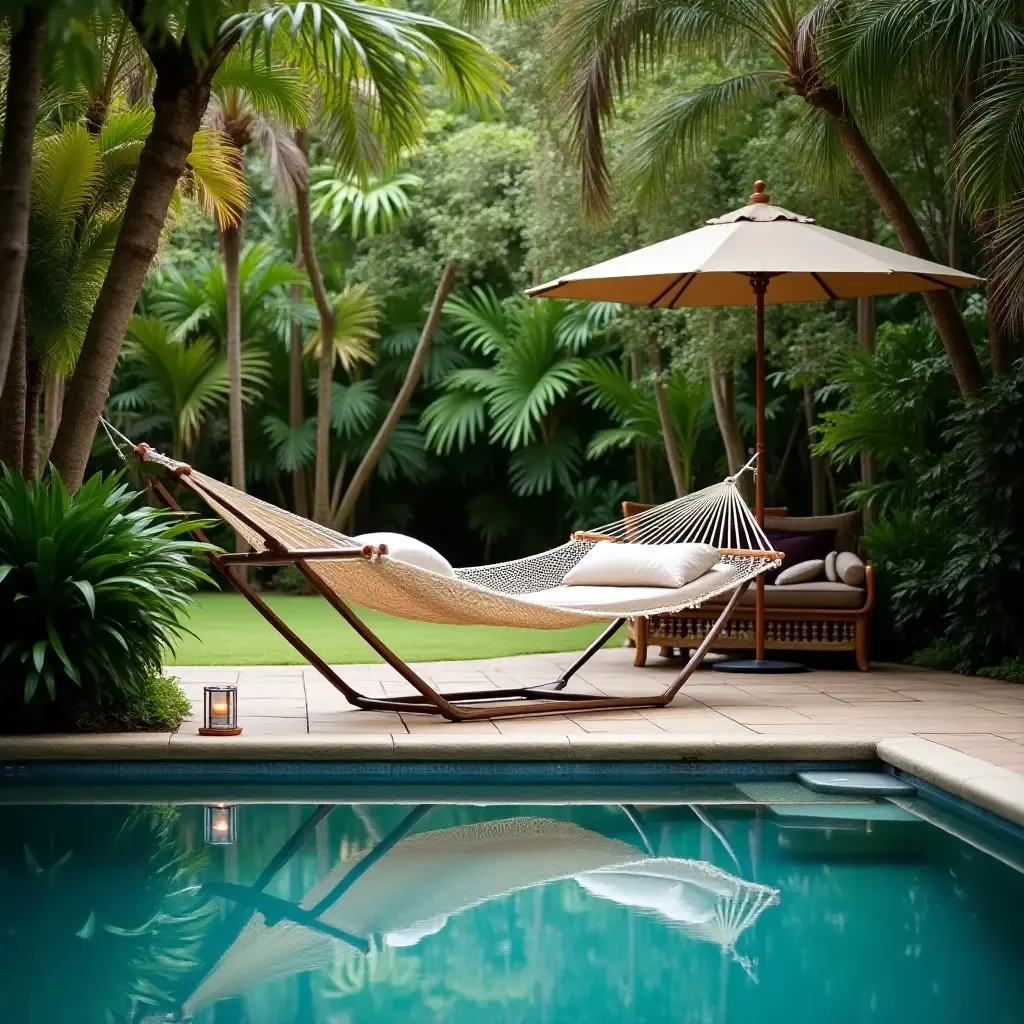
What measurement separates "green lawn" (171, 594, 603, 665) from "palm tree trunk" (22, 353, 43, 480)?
47.4 inches

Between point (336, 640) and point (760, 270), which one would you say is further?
point (336, 640)

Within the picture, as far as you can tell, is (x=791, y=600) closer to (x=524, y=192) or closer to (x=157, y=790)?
(x=157, y=790)

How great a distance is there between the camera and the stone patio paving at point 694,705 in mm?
4938

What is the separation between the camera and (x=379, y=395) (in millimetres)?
14523

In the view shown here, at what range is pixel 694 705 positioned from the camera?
19.0ft

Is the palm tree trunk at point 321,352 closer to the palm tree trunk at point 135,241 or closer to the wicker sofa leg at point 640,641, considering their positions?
the wicker sofa leg at point 640,641

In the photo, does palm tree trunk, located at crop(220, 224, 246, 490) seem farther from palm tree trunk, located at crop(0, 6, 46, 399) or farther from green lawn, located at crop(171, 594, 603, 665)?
palm tree trunk, located at crop(0, 6, 46, 399)

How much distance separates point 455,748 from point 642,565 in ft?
5.54

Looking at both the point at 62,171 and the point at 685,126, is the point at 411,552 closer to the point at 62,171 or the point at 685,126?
the point at 62,171

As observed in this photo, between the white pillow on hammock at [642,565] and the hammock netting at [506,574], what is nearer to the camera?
the hammock netting at [506,574]

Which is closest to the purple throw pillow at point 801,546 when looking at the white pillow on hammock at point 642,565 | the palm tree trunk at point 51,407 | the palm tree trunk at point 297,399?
the white pillow on hammock at point 642,565

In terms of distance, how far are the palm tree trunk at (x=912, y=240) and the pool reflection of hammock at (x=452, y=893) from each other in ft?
13.0

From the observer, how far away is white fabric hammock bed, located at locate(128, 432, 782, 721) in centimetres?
476

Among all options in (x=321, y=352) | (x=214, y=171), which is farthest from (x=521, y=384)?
(x=214, y=171)
